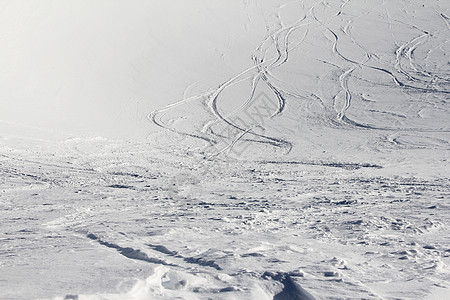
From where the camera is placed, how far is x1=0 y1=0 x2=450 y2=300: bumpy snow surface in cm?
383

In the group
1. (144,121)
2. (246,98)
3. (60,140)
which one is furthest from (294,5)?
(60,140)

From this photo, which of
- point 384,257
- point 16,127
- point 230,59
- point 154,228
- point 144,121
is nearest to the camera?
point 384,257

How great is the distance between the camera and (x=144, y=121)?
557 inches

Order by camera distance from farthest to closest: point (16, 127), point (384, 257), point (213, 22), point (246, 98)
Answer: point (213, 22), point (246, 98), point (16, 127), point (384, 257)

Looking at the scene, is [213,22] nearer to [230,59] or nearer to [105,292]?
[230,59]

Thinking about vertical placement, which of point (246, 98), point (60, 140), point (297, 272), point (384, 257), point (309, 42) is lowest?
point (297, 272)

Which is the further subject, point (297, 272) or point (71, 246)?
point (71, 246)

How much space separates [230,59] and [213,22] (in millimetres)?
3538

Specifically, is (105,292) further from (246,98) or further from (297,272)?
(246,98)

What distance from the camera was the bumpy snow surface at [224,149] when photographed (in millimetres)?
3832

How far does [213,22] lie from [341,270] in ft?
59.2

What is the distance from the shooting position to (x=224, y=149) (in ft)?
38.6

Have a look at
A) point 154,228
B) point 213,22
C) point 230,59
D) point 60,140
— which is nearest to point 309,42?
point 230,59

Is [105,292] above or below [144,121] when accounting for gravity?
below
